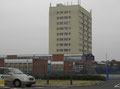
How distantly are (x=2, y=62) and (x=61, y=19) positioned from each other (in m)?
60.9

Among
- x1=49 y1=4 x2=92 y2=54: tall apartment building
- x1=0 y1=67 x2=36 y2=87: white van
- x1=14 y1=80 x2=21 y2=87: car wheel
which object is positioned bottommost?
x1=14 y1=80 x2=21 y2=87: car wheel

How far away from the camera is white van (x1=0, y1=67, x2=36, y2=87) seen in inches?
856

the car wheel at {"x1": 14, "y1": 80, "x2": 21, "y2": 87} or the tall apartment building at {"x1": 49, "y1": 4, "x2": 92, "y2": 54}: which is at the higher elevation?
the tall apartment building at {"x1": 49, "y1": 4, "x2": 92, "y2": 54}

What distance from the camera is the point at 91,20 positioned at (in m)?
128

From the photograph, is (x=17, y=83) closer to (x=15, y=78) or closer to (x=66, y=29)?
(x=15, y=78)

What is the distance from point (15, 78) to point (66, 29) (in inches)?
3550

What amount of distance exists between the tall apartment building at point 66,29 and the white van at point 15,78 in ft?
281

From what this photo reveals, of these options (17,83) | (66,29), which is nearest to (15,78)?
(17,83)

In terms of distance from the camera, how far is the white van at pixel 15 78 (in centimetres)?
2174

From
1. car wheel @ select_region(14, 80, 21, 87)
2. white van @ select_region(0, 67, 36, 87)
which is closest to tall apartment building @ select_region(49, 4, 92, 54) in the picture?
white van @ select_region(0, 67, 36, 87)

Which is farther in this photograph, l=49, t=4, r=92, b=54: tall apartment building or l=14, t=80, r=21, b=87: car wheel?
l=49, t=4, r=92, b=54: tall apartment building

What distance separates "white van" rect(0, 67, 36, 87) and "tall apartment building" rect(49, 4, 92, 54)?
281 feet

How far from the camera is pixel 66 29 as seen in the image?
111m

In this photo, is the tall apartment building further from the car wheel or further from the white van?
the car wheel
